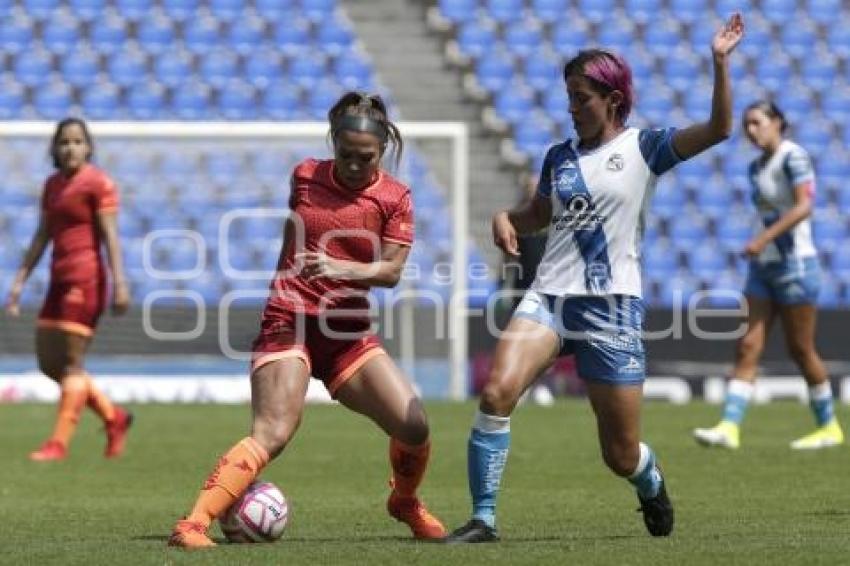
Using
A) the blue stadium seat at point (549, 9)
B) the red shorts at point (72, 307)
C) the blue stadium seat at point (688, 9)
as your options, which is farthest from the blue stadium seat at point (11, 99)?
the red shorts at point (72, 307)

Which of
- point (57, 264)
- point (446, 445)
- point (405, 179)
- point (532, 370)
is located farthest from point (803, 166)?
point (405, 179)

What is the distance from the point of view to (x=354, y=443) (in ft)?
50.8

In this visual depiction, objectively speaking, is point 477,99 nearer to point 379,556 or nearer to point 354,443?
point 354,443

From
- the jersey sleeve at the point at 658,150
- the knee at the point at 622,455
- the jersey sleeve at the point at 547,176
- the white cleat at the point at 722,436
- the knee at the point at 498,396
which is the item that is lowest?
the white cleat at the point at 722,436

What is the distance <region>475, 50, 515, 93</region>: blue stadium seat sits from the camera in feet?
86.7

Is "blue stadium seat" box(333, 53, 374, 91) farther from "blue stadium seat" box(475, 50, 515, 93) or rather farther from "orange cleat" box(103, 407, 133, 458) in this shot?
"orange cleat" box(103, 407, 133, 458)

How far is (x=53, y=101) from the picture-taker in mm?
24906

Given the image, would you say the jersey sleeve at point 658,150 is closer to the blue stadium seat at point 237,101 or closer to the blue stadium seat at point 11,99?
the blue stadium seat at point 237,101

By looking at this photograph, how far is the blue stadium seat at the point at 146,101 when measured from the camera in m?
25.1

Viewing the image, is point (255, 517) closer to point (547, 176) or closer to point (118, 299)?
point (547, 176)

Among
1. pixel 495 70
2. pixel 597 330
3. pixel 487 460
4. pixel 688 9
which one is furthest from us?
pixel 688 9

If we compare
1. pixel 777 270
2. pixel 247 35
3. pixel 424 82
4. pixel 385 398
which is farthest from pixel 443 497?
pixel 424 82

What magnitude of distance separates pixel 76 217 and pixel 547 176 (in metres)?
5.81

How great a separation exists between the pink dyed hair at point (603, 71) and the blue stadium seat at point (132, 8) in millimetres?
18405
